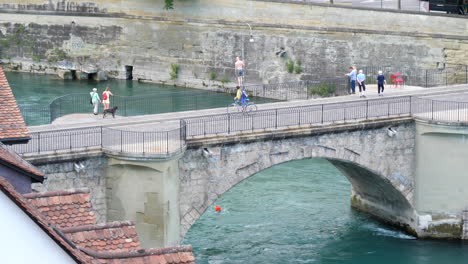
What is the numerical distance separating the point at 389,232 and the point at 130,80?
36175 mm

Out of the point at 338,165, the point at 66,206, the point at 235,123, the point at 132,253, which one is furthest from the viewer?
the point at 338,165

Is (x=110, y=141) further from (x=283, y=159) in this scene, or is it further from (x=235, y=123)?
(x=283, y=159)

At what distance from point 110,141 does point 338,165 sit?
39.1 ft

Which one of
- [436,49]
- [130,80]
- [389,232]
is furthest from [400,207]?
[130,80]

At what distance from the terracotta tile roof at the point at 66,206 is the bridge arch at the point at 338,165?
20497 mm

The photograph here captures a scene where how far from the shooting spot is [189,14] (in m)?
74.3

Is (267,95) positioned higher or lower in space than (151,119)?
lower

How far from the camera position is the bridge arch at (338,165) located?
37281 mm

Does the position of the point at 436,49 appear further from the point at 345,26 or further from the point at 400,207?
the point at 400,207

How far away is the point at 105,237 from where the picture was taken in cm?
1467

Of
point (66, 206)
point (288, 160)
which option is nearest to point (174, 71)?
point (288, 160)

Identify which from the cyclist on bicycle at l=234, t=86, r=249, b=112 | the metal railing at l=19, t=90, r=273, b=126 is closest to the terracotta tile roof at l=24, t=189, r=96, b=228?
the cyclist on bicycle at l=234, t=86, r=249, b=112

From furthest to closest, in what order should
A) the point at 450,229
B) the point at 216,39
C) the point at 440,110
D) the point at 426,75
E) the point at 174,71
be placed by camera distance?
the point at 174,71 → the point at 216,39 → the point at 426,75 → the point at 440,110 → the point at 450,229

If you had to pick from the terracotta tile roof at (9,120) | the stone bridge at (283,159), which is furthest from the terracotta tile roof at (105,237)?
the stone bridge at (283,159)
